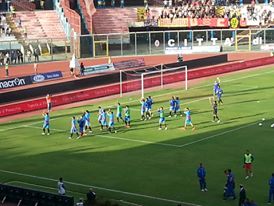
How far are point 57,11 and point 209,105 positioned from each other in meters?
36.9

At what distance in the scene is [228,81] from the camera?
194ft

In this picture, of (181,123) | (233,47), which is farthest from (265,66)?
(181,123)

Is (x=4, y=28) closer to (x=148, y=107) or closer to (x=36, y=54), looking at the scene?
(x=36, y=54)

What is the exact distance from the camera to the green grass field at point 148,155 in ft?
90.1

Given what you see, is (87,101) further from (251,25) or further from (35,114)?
(251,25)

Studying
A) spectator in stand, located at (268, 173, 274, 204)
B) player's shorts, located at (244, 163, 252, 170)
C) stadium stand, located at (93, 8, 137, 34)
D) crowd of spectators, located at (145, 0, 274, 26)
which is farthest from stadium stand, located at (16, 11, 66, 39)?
spectator in stand, located at (268, 173, 274, 204)

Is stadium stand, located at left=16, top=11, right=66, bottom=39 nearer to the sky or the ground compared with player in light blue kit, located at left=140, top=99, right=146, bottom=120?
nearer to the sky

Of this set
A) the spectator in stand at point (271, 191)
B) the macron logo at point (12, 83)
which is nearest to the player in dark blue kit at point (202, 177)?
the spectator in stand at point (271, 191)

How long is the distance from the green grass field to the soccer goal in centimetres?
890

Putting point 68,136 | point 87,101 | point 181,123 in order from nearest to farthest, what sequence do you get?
point 68,136 → point 181,123 → point 87,101

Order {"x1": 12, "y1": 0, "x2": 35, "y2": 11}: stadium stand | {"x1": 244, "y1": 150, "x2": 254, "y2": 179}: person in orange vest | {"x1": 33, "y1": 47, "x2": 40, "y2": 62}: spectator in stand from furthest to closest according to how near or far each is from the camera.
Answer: {"x1": 12, "y1": 0, "x2": 35, "y2": 11}: stadium stand → {"x1": 33, "y1": 47, "x2": 40, "y2": 62}: spectator in stand → {"x1": 244, "y1": 150, "x2": 254, "y2": 179}: person in orange vest

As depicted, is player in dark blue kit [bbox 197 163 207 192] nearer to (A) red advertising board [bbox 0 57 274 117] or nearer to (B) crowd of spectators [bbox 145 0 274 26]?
(A) red advertising board [bbox 0 57 274 117]

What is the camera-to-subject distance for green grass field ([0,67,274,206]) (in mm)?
27453

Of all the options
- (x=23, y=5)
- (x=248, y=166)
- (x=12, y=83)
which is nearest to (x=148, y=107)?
(x=248, y=166)
